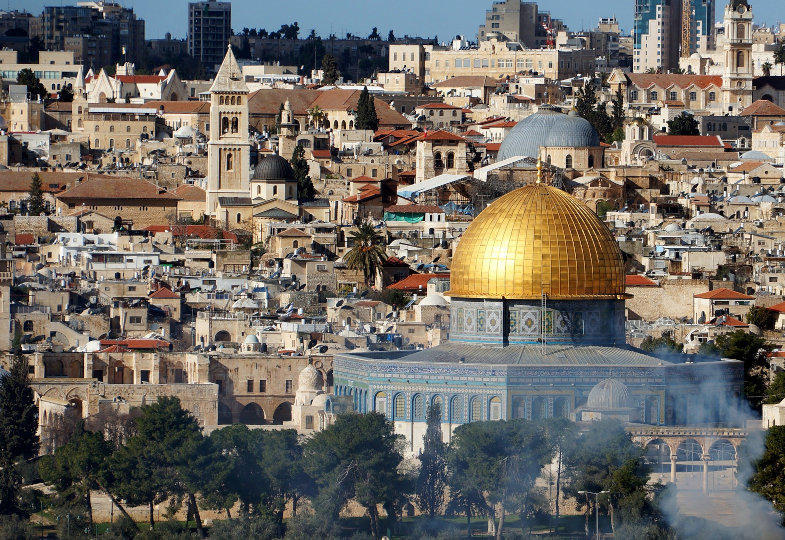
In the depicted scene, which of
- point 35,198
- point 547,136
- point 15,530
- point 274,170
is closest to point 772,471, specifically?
point 15,530

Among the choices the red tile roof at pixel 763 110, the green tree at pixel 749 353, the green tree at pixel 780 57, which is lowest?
the green tree at pixel 749 353

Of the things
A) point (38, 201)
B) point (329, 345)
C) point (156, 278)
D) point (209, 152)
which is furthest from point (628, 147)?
point (329, 345)

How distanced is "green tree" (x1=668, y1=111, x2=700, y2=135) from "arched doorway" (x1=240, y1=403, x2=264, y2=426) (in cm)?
5954

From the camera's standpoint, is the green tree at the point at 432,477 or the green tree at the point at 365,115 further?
the green tree at the point at 365,115

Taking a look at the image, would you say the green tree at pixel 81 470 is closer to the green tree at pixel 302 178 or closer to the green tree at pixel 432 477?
the green tree at pixel 432 477

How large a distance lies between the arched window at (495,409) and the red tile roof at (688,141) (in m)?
59.4

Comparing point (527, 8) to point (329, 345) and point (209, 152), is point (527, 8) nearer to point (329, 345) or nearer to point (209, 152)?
point (209, 152)

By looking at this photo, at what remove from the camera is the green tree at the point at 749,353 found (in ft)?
206

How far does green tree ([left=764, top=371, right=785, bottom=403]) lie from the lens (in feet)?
191

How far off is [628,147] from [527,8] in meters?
90.8

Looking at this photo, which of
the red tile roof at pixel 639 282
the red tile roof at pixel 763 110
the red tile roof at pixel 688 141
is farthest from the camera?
the red tile roof at pixel 763 110

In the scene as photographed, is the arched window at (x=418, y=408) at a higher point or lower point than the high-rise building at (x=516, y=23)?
lower

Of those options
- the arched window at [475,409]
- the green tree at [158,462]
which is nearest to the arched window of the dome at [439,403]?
the arched window at [475,409]

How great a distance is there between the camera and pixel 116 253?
8531 centimetres
